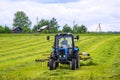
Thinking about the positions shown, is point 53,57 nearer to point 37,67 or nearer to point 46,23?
point 37,67

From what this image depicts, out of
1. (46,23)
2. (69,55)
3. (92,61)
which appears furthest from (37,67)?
(46,23)

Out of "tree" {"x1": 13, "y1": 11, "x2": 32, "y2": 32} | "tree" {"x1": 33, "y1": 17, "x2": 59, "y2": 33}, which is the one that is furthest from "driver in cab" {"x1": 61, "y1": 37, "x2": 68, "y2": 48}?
"tree" {"x1": 13, "y1": 11, "x2": 32, "y2": 32}

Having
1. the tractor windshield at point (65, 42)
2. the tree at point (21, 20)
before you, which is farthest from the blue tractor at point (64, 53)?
the tree at point (21, 20)

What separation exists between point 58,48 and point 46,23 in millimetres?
147437

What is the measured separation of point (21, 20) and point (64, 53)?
158 metres

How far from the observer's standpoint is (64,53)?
2459 cm

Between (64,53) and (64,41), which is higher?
(64,41)

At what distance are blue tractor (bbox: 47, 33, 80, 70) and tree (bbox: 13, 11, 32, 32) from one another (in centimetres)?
15323

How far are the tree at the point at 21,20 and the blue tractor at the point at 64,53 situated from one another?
153 m

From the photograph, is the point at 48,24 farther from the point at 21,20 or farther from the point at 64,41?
the point at 64,41

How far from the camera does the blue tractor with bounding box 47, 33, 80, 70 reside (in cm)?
2439

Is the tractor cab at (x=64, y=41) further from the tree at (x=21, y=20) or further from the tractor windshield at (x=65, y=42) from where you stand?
the tree at (x=21, y=20)

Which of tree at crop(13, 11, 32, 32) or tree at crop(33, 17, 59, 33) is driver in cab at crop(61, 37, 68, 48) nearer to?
tree at crop(33, 17, 59, 33)

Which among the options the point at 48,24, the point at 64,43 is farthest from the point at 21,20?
the point at 64,43
